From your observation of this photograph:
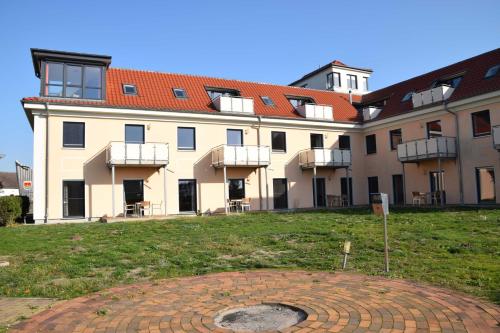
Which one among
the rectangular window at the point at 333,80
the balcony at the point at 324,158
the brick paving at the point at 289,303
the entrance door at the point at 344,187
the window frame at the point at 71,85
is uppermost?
the rectangular window at the point at 333,80

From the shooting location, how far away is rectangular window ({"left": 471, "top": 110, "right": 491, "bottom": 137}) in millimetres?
20750

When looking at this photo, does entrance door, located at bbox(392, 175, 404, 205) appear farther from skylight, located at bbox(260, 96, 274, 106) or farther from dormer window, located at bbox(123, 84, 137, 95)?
dormer window, located at bbox(123, 84, 137, 95)

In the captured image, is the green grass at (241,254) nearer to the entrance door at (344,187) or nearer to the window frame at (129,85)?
the window frame at (129,85)

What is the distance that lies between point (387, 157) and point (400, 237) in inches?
634

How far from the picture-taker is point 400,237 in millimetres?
10750

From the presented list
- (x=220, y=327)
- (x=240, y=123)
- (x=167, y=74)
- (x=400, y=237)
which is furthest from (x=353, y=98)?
(x=220, y=327)

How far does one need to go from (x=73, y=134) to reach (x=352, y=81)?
24160 millimetres

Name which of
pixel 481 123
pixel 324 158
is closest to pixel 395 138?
pixel 324 158

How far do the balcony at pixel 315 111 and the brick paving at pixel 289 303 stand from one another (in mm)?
19579

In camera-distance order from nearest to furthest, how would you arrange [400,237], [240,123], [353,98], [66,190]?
[400,237] < [66,190] < [240,123] < [353,98]

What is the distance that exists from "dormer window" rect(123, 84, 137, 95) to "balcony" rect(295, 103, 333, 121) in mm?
9979

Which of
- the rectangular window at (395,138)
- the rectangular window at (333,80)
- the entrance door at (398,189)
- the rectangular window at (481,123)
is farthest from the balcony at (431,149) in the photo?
the rectangular window at (333,80)

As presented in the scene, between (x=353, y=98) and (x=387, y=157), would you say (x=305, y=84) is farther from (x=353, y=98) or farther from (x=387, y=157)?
(x=387, y=157)

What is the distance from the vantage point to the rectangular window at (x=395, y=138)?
25562 mm
